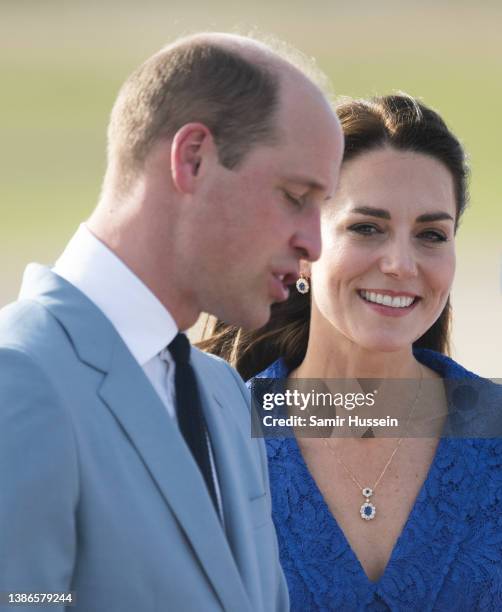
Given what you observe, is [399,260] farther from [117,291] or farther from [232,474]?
[117,291]

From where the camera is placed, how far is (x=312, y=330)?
332 cm

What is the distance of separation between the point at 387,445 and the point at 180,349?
1487 mm

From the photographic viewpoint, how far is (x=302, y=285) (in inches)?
133

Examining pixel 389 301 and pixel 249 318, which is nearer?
pixel 249 318

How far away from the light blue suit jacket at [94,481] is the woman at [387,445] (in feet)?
3.93

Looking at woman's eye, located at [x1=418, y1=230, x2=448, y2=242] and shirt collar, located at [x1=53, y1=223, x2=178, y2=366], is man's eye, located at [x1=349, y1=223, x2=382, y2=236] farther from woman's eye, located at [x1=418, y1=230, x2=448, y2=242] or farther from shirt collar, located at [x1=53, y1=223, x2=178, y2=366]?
shirt collar, located at [x1=53, y1=223, x2=178, y2=366]

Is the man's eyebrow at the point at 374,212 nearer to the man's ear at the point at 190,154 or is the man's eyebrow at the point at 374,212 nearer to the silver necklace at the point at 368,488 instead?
the silver necklace at the point at 368,488

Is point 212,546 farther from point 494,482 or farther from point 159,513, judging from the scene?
point 494,482

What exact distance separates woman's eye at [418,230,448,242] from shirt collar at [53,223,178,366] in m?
1.42

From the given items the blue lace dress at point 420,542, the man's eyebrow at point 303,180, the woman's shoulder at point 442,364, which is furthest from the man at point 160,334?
the woman's shoulder at point 442,364

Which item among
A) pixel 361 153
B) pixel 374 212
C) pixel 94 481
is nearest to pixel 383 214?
pixel 374 212

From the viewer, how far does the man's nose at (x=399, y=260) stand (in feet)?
10.00

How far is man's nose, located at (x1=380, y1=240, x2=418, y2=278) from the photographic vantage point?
10.00 feet

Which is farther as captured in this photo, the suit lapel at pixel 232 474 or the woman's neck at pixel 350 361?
the woman's neck at pixel 350 361
